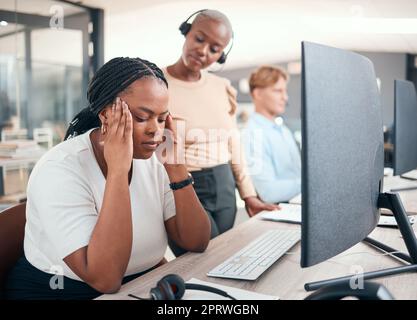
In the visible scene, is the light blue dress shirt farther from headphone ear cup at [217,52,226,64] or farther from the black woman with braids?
the black woman with braids

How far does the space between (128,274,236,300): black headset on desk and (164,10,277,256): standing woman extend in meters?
0.69

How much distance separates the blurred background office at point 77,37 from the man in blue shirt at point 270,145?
40cm

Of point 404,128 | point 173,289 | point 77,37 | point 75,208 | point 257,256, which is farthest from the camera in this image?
point 77,37

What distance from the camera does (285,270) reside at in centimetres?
91

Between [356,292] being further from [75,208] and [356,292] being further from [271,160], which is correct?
[271,160]

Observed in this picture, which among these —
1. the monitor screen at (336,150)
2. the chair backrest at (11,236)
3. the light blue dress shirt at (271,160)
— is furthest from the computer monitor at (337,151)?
the light blue dress shirt at (271,160)

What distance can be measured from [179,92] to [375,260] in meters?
0.87

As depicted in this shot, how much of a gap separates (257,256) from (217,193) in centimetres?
62

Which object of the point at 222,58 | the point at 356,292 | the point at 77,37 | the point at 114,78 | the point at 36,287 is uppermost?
the point at 77,37

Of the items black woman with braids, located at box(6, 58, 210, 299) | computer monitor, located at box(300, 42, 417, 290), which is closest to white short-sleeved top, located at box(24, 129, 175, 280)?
black woman with braids, located at box(6, 58, 210, 299)

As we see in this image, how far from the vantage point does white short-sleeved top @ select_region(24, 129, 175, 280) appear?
850 mm

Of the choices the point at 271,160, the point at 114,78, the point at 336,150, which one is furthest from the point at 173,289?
the point at 271,160
